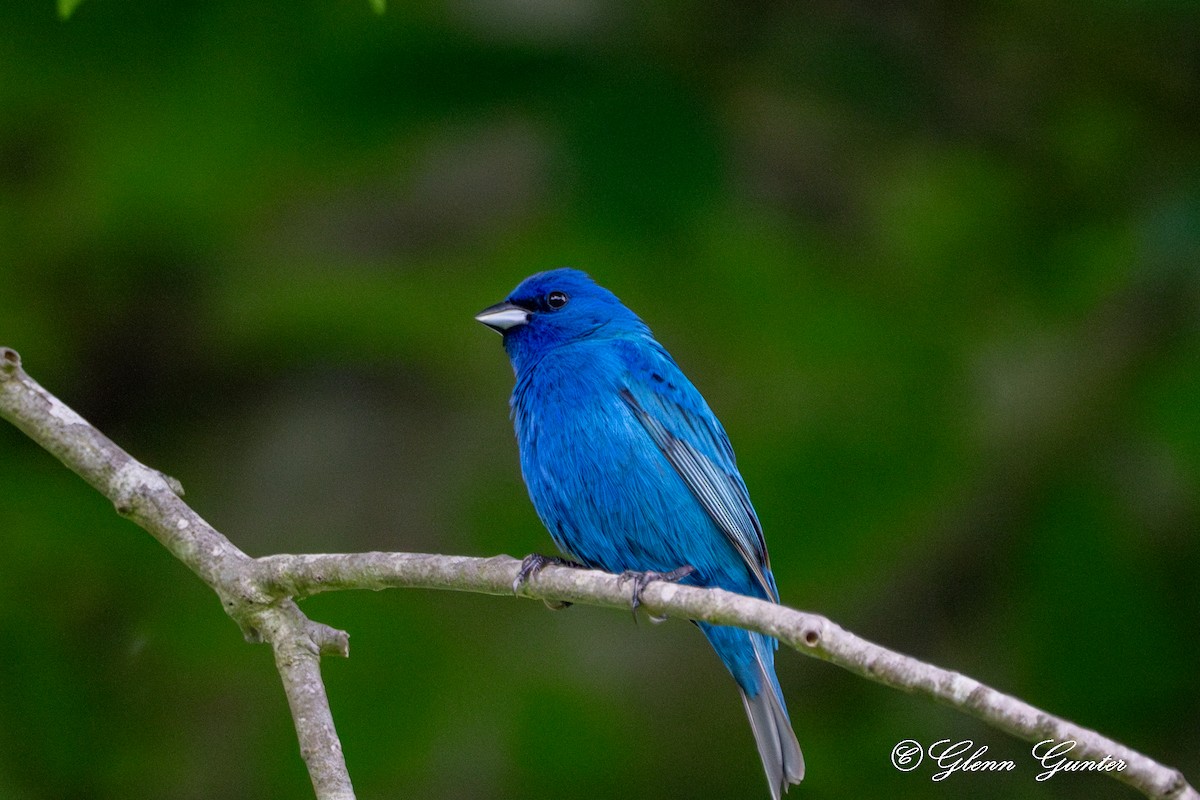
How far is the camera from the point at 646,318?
291 inches

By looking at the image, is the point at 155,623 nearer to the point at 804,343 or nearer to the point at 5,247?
the point at 5,247

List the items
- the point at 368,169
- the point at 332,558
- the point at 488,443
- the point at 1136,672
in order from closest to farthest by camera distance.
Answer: the point at 332,558, the point at 1136,672, the point at 368,169, the point at 488,443

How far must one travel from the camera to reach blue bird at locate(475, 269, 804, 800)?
5004mm

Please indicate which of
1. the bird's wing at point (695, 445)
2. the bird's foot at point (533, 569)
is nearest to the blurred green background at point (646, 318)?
the bird's wing at point (695, 445)

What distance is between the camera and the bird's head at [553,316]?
5703mm

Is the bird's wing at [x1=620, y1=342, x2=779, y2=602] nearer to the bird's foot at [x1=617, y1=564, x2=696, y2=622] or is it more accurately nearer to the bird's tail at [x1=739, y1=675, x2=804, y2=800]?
the bird's foot at [x1=617, y1=564, x2=696, y2=622]

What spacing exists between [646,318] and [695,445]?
2.16 m

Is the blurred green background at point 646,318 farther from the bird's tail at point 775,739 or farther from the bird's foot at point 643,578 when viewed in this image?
the bird's foot at point 643,578

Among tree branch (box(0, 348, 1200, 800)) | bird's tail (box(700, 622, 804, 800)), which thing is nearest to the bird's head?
bird's tail (box(700, 622, 804, 800))

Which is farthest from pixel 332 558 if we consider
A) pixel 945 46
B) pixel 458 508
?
pixel 945 46

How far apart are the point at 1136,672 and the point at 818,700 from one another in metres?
1.48

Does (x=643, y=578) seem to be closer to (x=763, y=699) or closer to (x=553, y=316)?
Answer: (x=763, y=699)

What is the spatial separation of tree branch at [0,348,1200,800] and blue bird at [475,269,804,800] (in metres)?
1.06

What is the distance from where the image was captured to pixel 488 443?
733cm
